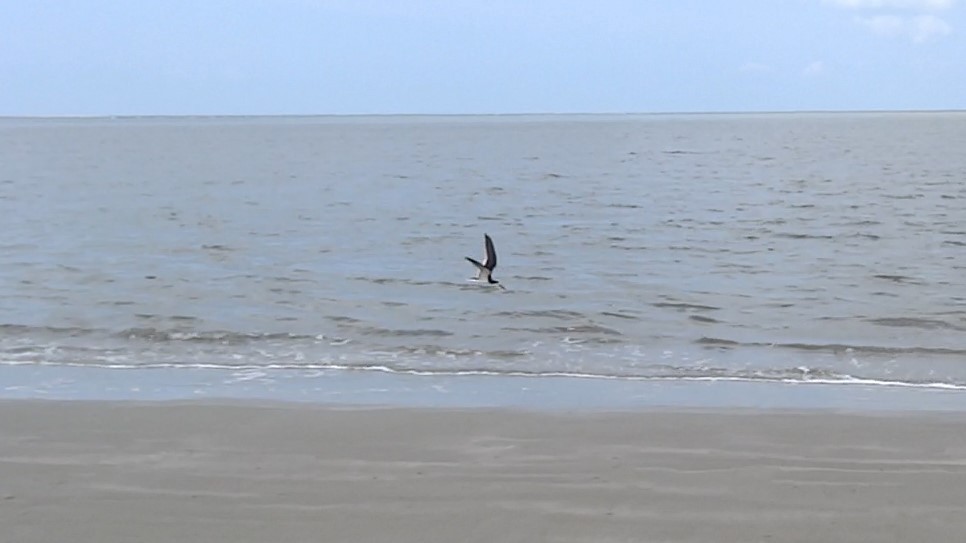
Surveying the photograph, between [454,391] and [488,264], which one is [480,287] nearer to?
[488,264]

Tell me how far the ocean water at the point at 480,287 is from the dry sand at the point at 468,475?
146cm

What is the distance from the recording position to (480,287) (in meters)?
15.4

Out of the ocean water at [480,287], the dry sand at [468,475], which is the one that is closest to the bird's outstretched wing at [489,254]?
the ocean water at [480,287]

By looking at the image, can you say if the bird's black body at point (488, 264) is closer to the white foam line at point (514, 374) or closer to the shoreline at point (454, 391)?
the white foam line at point (514, 374)

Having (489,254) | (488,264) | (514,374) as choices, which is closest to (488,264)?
(488,264)

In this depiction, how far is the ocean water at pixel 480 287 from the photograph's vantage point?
10227mm

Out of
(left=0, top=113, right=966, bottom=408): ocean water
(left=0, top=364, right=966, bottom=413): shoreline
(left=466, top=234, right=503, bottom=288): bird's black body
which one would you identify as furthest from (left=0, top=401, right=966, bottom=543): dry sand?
(left=466, top=234, right=503, bottom=288): bird's black body

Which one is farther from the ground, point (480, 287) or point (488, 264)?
point (488, 264)

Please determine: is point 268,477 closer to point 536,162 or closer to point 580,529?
point 580,529

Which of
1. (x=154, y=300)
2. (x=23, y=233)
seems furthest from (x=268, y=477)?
(x=23, y=233)

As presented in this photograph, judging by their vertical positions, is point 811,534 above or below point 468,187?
above

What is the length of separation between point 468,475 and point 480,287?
9130 millimetres

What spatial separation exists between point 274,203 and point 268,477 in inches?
973

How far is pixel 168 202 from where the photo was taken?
30.3m
